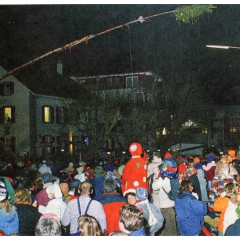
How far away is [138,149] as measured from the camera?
27.4ft

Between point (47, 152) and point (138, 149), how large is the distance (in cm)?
2651

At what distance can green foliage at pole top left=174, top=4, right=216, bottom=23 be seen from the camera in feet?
21.5

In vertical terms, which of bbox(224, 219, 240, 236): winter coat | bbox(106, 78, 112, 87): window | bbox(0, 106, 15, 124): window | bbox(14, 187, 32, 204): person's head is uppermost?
bbox(106, 78, 112, 87): window

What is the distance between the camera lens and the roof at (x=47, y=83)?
3400cm

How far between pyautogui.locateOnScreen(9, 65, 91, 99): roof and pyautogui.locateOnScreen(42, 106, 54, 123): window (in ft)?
3.87

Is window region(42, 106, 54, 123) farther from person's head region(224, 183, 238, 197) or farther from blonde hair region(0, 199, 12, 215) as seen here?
blonde hair region(0, 199, 12, 215)

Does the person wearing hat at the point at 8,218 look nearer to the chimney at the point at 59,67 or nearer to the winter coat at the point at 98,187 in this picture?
the winter coat at the point at 98,187

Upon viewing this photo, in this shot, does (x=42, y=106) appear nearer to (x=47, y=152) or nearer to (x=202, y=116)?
(x=47, y=152)

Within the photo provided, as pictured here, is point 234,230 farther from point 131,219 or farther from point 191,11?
point 191,11

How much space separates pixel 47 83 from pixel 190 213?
3190 centimetres

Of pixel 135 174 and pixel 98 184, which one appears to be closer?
pixel 135 174

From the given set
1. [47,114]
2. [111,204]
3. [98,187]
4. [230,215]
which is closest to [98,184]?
[98,187]

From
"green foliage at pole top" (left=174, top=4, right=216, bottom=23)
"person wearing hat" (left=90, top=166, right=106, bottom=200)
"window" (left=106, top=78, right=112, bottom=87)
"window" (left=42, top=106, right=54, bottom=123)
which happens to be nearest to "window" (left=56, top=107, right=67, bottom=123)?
"window" (left=42, top=106, right=54, bottom=123)

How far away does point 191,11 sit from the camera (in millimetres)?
6602
